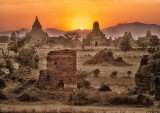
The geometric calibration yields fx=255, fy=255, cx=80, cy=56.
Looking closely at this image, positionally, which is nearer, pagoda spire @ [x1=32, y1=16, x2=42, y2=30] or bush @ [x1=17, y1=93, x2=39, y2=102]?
bush @ [x1=17, y1=93, x2=39, y2=102]

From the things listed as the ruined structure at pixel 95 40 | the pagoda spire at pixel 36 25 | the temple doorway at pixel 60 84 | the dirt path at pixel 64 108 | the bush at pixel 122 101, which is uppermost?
the pagoda spire at pixel 36 25

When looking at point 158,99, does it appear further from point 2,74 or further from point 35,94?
point 2,74

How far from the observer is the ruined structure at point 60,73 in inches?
750

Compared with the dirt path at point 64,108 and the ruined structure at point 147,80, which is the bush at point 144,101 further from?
the ruined structure at point 147,80

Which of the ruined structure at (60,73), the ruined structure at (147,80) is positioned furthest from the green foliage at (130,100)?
the ruined structure at (60,73)

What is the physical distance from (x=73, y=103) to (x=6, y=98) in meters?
4.64

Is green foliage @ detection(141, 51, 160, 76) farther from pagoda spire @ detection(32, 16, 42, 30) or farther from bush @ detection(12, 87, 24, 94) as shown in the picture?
pagoda spire @ detection(32, 16, 42, 30)

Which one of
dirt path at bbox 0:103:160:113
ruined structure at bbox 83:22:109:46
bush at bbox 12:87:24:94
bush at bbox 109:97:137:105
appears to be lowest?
dirt path at bbox 0:103:160:113

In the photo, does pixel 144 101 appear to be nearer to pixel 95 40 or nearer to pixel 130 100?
pixel 130 100

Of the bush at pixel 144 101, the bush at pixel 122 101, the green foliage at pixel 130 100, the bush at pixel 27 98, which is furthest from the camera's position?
the bush at pixel 27 98

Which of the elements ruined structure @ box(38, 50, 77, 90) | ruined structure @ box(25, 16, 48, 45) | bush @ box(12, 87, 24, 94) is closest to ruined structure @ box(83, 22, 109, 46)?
ruined structure @ box(25, 16, 48, 45)

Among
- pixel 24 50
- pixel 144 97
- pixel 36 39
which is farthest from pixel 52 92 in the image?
pixel 36 39

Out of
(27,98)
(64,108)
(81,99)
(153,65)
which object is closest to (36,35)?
(27,98)

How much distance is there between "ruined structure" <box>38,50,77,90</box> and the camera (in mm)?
19062
